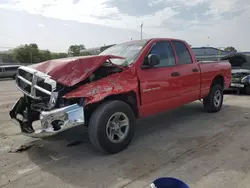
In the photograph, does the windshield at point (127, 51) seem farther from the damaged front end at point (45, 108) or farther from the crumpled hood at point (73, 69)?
the damaged front end at point (45, 108)

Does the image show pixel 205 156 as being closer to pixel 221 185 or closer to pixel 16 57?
pixel 221 185

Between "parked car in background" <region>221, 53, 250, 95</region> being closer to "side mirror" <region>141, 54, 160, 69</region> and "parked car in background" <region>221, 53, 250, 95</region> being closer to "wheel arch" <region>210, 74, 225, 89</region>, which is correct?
"wheel arch" <region>210, 74, 225, 89</region>

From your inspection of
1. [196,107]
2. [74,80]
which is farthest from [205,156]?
[196,107]

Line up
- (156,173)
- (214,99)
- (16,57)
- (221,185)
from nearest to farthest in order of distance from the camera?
(221,185) < (156,173) < (214,99) < (16,57)

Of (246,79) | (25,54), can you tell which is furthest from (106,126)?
(25,54)

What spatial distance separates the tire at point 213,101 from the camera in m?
6.52

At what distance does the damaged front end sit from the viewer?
137 inches

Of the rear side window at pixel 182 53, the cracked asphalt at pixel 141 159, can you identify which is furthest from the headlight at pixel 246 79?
the rear side window at pixel 182 53

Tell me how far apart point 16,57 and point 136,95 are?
51.7 m

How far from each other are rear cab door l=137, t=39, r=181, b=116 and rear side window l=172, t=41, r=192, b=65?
0.22m

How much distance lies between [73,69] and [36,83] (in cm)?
66

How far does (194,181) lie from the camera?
306 cm

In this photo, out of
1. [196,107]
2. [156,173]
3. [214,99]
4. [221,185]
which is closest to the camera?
[221,185]

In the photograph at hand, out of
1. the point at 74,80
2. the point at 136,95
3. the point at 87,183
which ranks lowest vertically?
the point at 87,183
